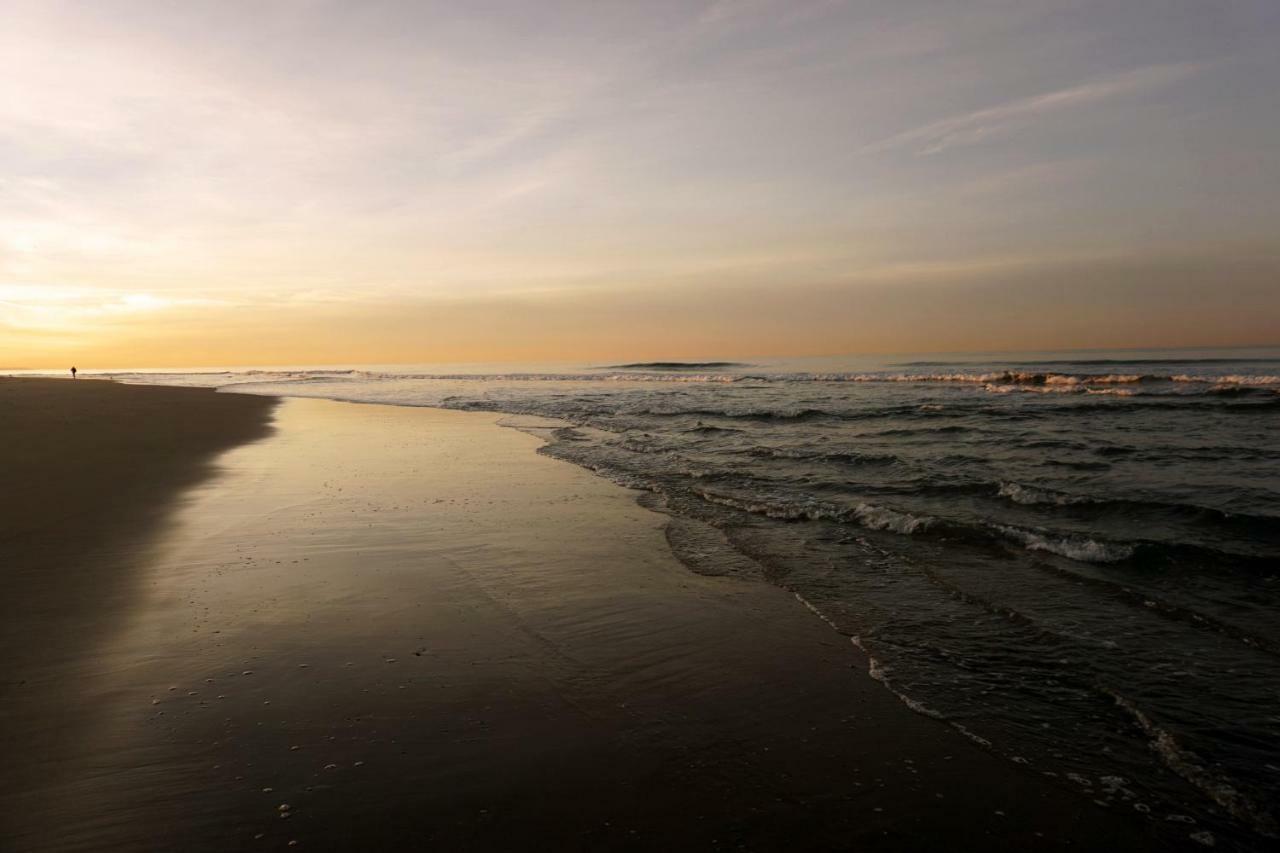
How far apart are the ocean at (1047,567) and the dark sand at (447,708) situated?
52 cm

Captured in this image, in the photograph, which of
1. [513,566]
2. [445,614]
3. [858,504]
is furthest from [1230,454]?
[445,614]

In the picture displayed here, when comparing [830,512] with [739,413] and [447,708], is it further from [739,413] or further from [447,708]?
[739,413]

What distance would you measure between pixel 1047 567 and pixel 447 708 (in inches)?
255

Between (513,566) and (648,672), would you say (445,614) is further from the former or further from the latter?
(648,672)

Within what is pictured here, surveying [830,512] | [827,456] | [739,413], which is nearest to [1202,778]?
[830,512]

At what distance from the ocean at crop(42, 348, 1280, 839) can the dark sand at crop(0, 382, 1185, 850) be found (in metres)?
0.52

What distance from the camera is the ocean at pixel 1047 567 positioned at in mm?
4098

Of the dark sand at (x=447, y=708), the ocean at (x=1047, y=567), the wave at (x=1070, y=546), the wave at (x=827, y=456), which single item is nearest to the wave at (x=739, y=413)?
the ocean at (x=1047, y=567)

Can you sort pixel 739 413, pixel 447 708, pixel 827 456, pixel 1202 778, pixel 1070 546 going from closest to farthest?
pixel 1202 778, pixel 447 708, pixel 1070 546, pixel 827 456, pixel 739 413

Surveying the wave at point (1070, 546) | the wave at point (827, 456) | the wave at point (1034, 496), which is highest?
the wave at point (827, 456)

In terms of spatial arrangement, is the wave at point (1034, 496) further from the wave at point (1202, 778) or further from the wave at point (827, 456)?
the wave at point (1202, 778)

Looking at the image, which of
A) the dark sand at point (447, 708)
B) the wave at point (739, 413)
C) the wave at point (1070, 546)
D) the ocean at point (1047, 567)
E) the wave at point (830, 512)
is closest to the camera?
the dark sand at point (447, 708)

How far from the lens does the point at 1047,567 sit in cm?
Answer: 757

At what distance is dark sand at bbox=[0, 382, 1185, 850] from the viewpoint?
3.24 meters
